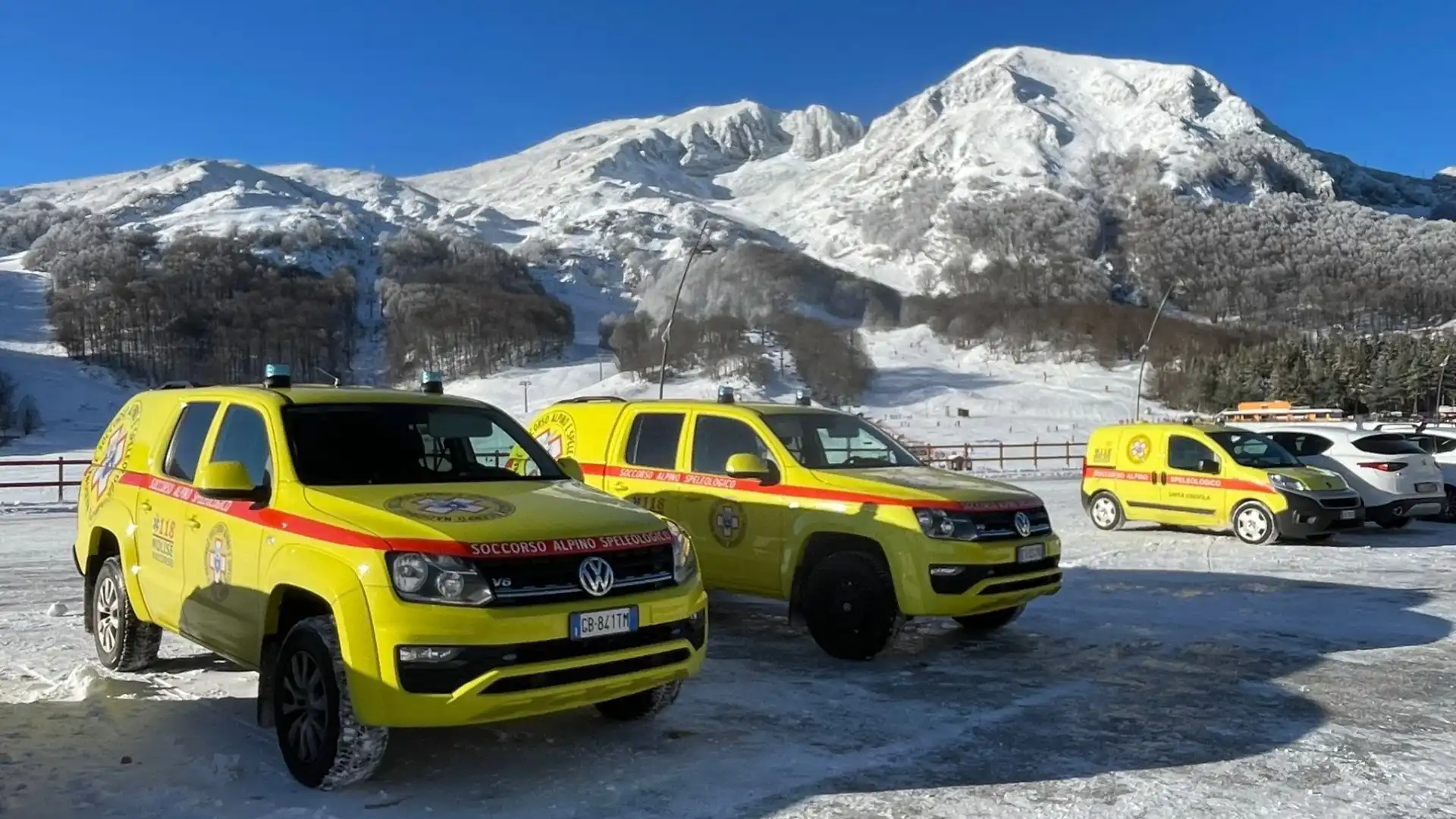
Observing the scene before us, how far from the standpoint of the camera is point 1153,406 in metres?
119

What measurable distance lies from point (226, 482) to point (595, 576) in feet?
6.12

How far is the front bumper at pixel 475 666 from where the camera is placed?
14.8 ft

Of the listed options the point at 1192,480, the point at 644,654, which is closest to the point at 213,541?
the point at 644,654

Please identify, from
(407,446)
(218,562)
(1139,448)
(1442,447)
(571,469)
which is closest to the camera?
(218,562)

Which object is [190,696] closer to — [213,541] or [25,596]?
[213,541]

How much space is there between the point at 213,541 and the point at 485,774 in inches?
74.1

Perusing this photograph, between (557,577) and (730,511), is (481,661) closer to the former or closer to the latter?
(557,577)

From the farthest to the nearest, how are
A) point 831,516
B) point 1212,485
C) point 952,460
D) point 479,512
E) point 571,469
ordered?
point 952,460, point 1212,485, point 831,516, point 571,469, point 479,512

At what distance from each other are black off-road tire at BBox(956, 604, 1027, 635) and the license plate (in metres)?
4.28

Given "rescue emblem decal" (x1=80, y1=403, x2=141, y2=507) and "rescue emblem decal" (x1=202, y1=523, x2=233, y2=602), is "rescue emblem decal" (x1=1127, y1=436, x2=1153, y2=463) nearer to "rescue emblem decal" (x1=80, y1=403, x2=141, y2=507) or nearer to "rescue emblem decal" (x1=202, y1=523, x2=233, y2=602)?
"rescue emblem decal" (x1=80, y1=403, x2=141, y2=507)

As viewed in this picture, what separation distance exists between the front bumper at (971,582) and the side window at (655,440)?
239cm

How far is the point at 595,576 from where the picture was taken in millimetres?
4844

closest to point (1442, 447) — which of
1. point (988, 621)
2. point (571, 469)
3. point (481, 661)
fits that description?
point (988, 621)

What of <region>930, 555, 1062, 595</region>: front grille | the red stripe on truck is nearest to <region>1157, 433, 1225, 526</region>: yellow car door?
<region>930, 555, 1062, 595</region>: front grille
